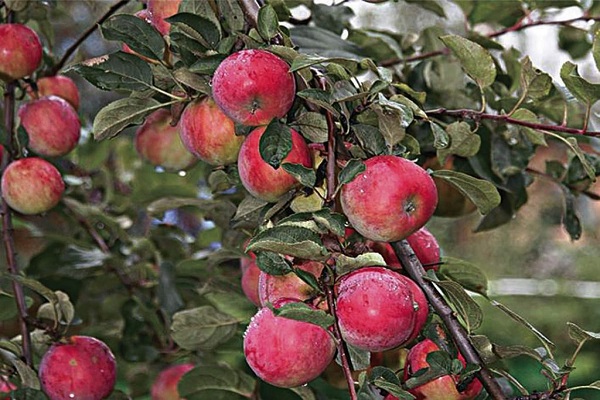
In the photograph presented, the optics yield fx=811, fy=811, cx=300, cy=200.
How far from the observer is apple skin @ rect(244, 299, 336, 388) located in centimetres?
52

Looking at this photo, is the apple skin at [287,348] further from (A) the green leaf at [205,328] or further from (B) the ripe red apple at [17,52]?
(B) the ripe red apple at [17,52]

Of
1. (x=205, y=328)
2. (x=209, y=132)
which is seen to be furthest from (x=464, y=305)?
(x=205, y=328)

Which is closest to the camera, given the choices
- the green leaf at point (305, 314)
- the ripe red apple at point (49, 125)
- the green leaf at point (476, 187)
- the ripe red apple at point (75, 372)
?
the green leaf at point (305, 314)

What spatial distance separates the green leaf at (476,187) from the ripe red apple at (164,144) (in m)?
0.46

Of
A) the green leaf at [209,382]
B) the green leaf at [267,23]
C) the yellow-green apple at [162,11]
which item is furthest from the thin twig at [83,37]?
the green leaf at [209,382]

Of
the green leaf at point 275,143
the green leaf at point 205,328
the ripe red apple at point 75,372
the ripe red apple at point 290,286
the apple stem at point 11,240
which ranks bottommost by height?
the green leaf at point 205,328

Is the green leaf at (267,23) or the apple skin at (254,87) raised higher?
the green leaf at (267,23)

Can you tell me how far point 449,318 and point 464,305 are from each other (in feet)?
0.05

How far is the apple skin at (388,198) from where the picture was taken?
55 cm

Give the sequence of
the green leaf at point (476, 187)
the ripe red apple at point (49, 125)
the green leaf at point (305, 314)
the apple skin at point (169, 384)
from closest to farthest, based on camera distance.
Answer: the green leaf at point (305, 314)
the green leaf at point (476, 187)
the ripe red apple at point (49, 125)
the apple skin at point (169, 384)

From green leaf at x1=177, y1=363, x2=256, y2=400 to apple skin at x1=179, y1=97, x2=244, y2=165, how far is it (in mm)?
338

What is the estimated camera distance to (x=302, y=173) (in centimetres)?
54

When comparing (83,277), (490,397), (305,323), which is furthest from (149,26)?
(83,277)

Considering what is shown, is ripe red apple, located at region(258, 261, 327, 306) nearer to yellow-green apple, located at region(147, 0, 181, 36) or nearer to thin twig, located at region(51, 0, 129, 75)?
yellow-green apple, located at region(147, 0, 181, 36)
